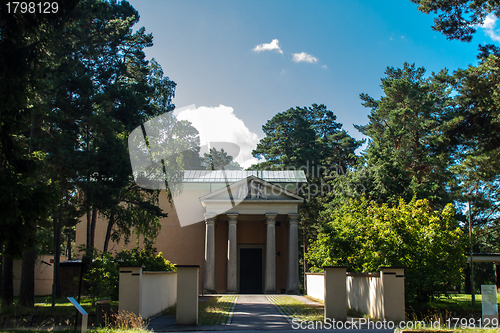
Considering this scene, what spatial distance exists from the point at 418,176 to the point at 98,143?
2255cm

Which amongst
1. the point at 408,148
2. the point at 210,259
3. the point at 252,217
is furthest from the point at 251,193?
the point at 408,148

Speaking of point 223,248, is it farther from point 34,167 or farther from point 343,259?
point 34,167

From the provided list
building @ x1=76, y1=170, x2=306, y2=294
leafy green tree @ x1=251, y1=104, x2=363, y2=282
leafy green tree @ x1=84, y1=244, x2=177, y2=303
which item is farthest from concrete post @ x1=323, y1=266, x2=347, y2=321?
leafy green tree @ x1=251, y1=104, x2=363, y2=282

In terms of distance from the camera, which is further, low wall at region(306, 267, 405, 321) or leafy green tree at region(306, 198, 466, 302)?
leafy green tree at region(306, 198, 466, 302)

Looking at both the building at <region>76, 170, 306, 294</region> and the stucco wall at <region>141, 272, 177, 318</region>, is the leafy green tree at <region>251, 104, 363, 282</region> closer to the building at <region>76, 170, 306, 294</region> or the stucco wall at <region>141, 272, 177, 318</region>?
the building at <region>76, 170, 306, 294</region>

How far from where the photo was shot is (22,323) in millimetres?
12141

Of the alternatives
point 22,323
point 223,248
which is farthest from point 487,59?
point 223,248

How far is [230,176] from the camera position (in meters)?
38.4

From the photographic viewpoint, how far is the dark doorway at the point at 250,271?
3322 centimetres

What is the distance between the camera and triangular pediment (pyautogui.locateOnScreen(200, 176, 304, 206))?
2905cm

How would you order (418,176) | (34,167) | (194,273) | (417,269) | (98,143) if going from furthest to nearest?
(418,176) → (98,143) → (417,269) → (194,273) → (34,167)

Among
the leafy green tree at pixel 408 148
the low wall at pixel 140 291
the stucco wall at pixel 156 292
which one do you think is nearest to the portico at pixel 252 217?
the leafy green tree at pixel 408 148

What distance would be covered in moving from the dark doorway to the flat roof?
691 centimetres

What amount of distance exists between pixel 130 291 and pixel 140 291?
251mm
